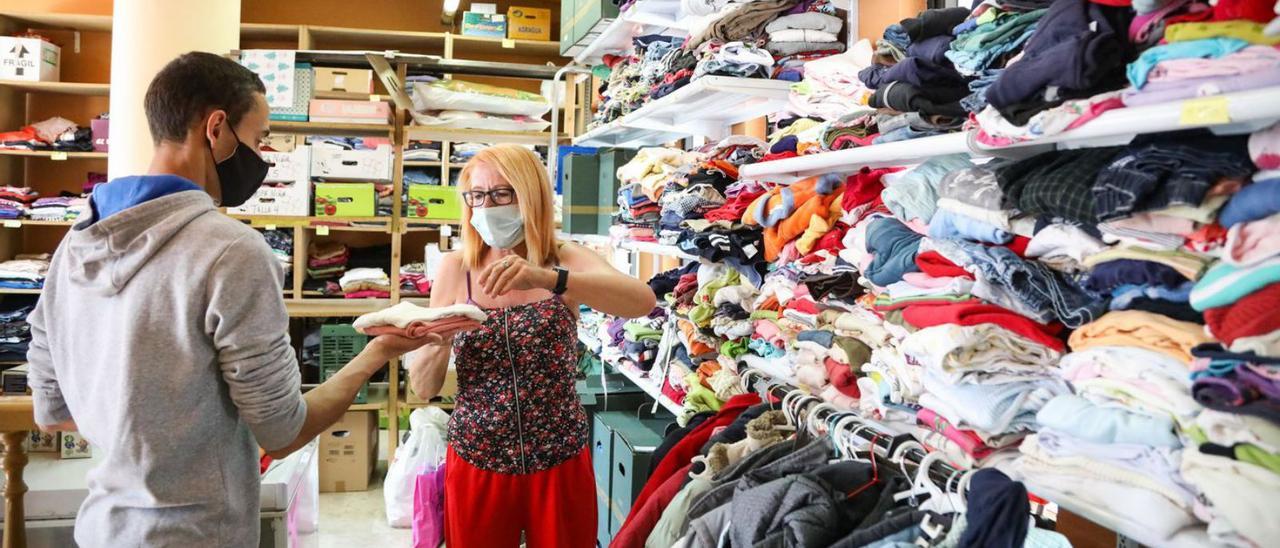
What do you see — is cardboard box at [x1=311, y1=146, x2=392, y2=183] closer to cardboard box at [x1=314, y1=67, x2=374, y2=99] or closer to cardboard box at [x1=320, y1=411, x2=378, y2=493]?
cardboard box at [x1=314, y1=67, x2=374, y2=99]

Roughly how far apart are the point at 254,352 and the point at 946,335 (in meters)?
1.10

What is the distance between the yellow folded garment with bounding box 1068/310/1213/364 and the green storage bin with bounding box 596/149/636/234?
8.67 feet

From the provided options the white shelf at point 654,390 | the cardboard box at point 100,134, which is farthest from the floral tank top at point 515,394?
the cardboard box at point 100,134

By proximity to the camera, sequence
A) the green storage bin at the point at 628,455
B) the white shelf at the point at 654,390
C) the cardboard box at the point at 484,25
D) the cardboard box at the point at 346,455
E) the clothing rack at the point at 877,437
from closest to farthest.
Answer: the clothing rack at the point at 877,437 < the white shelf at the point at 654,390 < the green storage bin at the point at 628,455 < the cardboard box at the point at 346,455 < the cardboard box at the point at 484,25

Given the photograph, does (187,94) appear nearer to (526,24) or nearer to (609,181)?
(609,181)

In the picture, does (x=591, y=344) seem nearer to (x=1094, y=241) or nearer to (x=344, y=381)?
(x=344, y=381)

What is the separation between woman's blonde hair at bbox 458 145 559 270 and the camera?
7.22 ft

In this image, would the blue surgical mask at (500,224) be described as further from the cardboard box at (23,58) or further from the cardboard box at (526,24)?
the cardboard box at (23,58)

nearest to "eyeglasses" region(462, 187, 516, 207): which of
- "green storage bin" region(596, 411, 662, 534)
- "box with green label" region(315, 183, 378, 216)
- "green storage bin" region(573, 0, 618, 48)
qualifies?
"green storage bin" region(596, 411, 662, 534)

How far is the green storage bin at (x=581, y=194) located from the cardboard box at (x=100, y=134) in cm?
382

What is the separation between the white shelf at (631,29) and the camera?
9.94ft

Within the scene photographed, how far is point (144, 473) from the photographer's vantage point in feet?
4.58

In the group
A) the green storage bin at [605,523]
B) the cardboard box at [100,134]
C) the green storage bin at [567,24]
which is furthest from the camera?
the cardboard box at [100,134]

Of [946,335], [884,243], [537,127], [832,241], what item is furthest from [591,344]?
[946,335]
